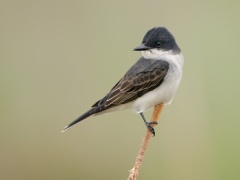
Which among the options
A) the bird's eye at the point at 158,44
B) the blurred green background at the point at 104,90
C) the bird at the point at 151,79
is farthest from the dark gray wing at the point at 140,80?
the blurred green background at the point at 104,90

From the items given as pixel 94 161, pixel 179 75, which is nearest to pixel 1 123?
pixel 94 161

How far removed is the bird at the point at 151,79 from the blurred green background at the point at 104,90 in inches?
37.4

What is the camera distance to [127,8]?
26.2 ft

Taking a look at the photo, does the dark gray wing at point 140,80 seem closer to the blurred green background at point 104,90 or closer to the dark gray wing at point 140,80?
the dark gray wing at point 140,80

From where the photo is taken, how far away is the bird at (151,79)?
552cm

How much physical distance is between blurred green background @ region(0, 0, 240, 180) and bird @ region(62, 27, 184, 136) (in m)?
0.95

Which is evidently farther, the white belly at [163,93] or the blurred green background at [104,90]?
the blurred green background at [104,90]

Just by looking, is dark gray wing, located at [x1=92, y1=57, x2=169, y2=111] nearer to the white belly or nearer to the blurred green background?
the white belly

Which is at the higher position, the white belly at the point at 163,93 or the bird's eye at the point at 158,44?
the bird's eye at the point at 158,44

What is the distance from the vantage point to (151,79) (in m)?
5.65

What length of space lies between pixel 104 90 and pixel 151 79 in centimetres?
160

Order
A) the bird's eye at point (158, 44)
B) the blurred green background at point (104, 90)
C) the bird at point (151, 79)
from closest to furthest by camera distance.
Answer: the bird at point (151, 79), the bird's eye at point (158, 44), the blurred green background at point (104, 90)

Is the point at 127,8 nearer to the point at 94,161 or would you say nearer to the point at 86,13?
the point at 86,13

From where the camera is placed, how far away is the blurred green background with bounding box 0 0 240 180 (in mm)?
6477
